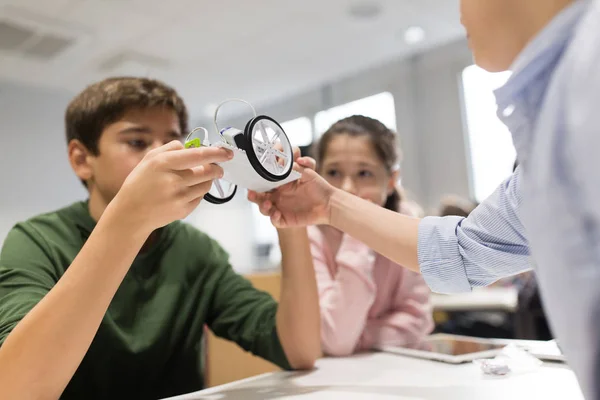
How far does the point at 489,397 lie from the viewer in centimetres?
57

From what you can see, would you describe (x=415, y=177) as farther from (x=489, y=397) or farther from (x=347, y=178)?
(x=489, y=397)

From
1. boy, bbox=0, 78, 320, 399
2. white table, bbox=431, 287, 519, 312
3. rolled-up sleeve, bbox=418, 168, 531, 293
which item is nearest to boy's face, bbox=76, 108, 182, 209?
boy, bbox=0, 78, 320, 399

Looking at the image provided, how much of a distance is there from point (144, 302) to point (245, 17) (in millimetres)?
2523

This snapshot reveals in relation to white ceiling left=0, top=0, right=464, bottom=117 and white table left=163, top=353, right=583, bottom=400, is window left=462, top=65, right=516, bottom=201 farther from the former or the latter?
white table left=163, top=353, right=583, bottom=400

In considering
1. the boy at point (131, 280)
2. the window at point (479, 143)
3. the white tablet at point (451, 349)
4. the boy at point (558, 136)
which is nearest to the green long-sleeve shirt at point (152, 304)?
the boy at point (131, 280)

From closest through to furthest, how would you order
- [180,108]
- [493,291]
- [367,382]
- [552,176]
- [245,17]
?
1. [552,176]
2. [367,382]
3. [180,108]
4. [493,291]
5. [245,17]

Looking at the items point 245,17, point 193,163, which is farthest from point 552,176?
point 245,17

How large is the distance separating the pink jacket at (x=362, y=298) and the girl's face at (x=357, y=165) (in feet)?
0.38

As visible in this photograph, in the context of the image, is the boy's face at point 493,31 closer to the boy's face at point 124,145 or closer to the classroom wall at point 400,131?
the boy's face at point 124,145

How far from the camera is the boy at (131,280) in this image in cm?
51

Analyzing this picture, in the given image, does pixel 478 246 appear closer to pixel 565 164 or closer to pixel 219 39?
pixel 565 164

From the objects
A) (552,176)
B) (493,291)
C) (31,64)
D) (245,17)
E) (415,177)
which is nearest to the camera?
(552,176)

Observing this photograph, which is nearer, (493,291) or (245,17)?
(493,291)

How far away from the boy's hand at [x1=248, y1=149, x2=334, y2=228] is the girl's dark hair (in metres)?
0.20
